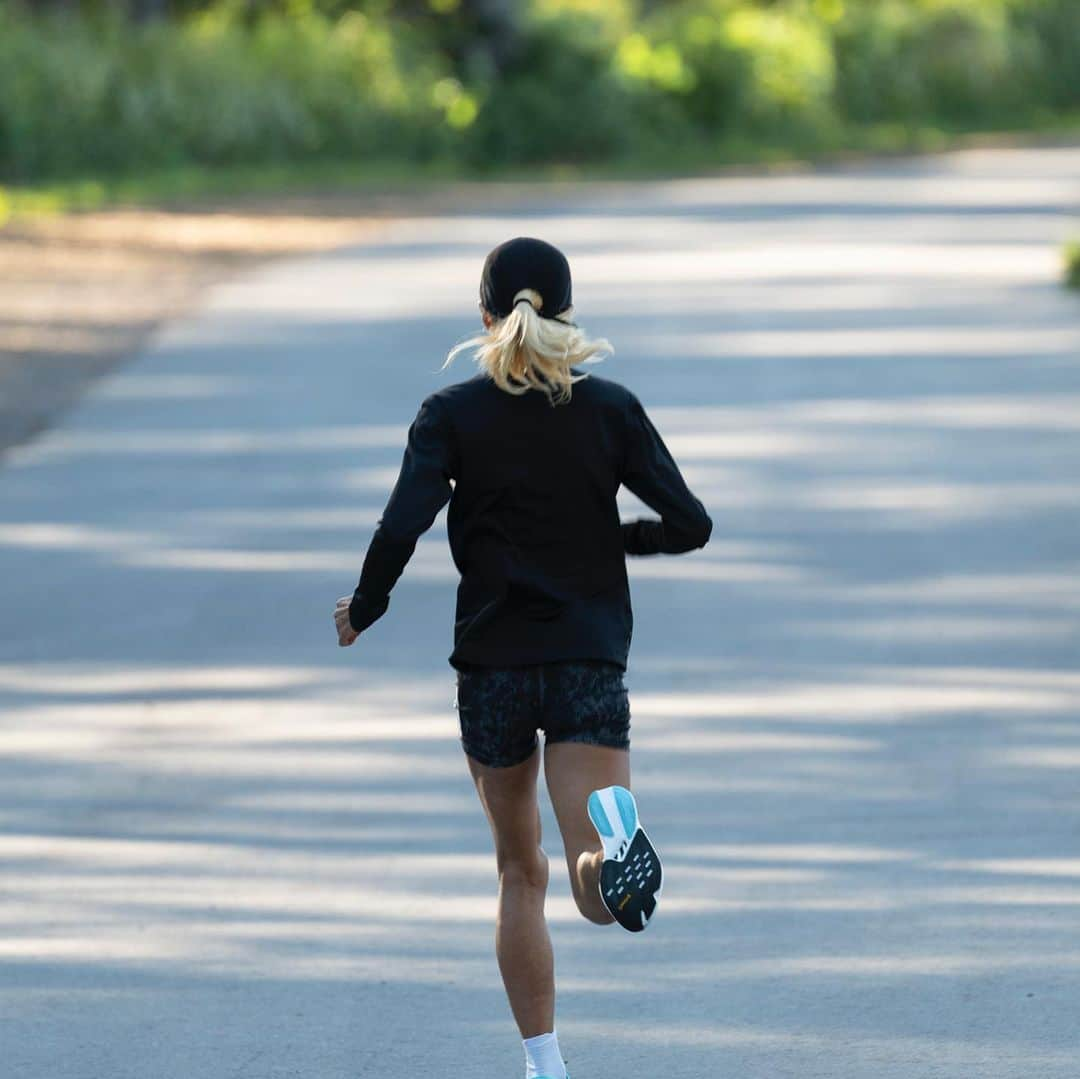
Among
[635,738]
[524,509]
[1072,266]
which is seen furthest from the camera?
[1072,266]

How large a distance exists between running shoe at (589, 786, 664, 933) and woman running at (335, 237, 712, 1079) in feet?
0.39

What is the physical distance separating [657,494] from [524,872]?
74 centimetres

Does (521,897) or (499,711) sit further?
(521,897)

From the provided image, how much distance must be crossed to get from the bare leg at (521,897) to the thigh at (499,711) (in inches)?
1.5

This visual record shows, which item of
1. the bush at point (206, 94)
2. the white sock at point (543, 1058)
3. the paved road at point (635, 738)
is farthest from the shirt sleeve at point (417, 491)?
the bush at point (206, 94)

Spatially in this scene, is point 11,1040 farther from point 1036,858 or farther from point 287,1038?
point 1036,858

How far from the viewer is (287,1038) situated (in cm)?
554

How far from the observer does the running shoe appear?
4613 mm

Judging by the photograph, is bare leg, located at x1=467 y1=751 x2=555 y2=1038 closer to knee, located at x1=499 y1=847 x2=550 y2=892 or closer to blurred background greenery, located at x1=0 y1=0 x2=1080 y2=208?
knee, located at x1=499 y1=847 x2=550 y2=892

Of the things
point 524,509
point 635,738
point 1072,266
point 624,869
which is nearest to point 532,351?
point 524,509

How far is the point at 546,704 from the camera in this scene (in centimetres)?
484

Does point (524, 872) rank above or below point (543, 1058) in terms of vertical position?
above

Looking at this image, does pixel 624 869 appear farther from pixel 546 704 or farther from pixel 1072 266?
pixel 1072 266

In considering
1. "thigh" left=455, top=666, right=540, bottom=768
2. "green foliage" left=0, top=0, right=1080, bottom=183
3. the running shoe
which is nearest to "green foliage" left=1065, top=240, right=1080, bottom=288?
"thigh" left=455, top=666, right=540, bottom=768
